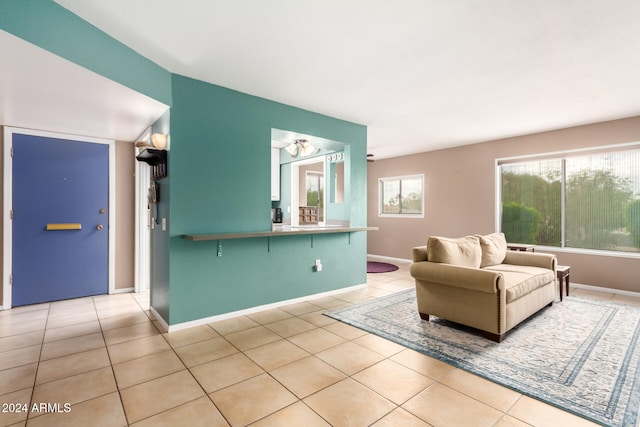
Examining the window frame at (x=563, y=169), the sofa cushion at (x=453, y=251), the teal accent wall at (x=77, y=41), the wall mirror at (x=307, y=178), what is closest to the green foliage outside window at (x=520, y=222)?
the window frame at (x=563, y=169)

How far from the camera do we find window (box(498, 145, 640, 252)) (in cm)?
456

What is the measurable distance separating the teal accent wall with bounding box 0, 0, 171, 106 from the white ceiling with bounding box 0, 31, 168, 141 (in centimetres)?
5

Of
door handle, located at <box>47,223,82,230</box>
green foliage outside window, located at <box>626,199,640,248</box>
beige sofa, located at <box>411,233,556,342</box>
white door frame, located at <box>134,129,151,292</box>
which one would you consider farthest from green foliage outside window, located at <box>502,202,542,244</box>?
door handle, located at <box>47,223,82,230</box>

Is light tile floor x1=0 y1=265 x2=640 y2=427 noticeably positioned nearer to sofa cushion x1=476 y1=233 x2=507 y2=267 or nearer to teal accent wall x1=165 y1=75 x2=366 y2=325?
teal accent wall x1=165 y1=75 x2=366 y2=325

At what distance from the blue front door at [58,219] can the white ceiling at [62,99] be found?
326 mm

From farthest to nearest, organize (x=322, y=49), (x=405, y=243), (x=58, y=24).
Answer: (x=405, y=243), (x=322, y=49), (x=58, y=24)

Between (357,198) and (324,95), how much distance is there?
1.72 m

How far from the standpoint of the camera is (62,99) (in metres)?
2.82

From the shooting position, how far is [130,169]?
15.1 feet

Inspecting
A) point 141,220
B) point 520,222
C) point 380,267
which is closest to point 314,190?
point 380,267

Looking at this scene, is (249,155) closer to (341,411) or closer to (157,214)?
(157,214)

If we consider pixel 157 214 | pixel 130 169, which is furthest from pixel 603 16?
pixel 130 169

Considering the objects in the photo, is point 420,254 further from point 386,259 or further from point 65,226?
point 65,226

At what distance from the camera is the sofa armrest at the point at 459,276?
281 cm
